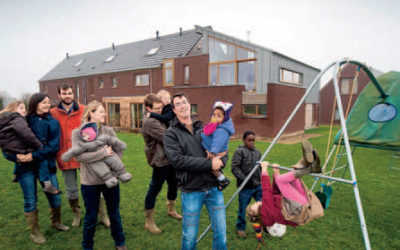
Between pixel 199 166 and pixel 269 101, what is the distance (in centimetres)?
1355

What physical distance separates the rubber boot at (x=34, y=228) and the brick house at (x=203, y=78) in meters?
13.0

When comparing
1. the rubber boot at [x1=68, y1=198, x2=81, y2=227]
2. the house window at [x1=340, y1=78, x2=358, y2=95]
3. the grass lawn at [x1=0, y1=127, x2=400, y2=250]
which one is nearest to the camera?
the grass lawn at [x1=0, y1=127, x2=400, y2=250]

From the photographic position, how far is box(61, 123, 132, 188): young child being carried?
2918 millimetres

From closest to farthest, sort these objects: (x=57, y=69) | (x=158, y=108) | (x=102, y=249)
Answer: (x=102, y=249) → (x=158, y=108) → (x=57, y=69)

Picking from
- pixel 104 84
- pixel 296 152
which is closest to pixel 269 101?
pixel 296 152

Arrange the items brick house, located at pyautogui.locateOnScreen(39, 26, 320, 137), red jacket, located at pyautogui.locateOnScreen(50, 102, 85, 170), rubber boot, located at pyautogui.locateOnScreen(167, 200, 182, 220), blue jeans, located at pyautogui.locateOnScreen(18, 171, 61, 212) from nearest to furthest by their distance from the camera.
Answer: blue jeans, located at pyautogui.locateOnScreen(18, 171, 61, 212) < red jacket, located at pyautogui.locateOnScreen(50, 102, 85, 170) < rubber boot, located at pyautogui.locateOnScreen(167, 200, 182, 220) < brick house, located at pyautogui.locateOnScreen(39, 26, 320, 137)

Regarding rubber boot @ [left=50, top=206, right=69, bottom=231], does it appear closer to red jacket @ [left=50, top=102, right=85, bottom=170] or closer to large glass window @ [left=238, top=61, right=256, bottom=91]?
red jacket @ [left=50, top=102, right=85, bottom=170]

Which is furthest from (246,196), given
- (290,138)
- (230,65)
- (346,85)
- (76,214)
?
(346,85)

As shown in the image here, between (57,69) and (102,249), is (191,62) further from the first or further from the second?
(57,69)

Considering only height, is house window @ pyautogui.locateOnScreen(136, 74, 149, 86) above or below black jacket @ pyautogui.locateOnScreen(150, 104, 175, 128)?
above

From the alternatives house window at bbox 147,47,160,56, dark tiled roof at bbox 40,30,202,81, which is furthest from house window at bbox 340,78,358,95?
house window at bbox 147,47,160,56

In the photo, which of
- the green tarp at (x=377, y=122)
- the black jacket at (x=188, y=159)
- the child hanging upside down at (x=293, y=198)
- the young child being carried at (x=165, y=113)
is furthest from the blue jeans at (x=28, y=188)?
the green tarp at (x=377, y=122)

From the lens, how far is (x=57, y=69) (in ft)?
102

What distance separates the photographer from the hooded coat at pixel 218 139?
2457 millimetres
